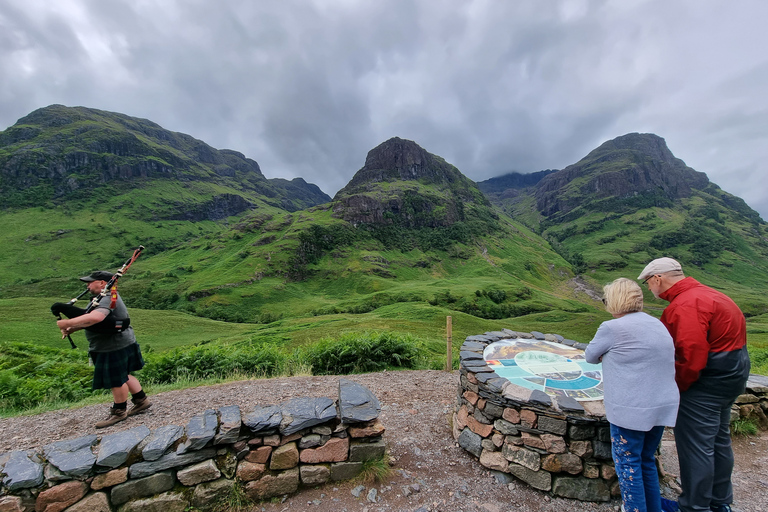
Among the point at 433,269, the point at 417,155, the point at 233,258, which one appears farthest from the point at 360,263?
the point at 417,155

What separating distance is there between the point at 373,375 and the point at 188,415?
5543 millimetres

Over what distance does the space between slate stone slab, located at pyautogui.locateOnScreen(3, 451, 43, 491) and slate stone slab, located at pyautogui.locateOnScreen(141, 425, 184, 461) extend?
105 cm

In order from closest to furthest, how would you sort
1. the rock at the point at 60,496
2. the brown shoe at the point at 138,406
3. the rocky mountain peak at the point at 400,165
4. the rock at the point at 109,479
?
the rock at the point at 60,496
the rock at the point at 109,479
the brown shoe at the point at 138,406
the rocky mountain peak at the point at 400,165

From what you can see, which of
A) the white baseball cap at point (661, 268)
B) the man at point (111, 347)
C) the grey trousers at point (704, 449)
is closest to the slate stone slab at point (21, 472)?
the man at point (111, 347)

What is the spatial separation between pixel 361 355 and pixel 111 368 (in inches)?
297

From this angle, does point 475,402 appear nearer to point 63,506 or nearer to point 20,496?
point 63,506

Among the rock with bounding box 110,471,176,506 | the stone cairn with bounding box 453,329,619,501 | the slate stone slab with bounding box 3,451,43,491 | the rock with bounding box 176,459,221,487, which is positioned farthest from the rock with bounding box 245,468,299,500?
the stone cairn with bounding box 453,329,619,501

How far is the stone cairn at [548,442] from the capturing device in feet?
15.4

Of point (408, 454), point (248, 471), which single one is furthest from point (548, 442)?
point (248, 471)

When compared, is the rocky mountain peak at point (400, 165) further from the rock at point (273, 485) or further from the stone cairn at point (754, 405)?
the rock at point (273, 485)

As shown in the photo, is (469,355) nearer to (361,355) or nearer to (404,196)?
(361,355)

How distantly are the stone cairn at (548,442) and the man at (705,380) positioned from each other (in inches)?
36.5

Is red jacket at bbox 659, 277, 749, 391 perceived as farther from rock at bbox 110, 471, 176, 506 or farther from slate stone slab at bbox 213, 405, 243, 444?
rock at bbox 110, 471, 176, 506

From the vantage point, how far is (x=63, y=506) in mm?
3727
